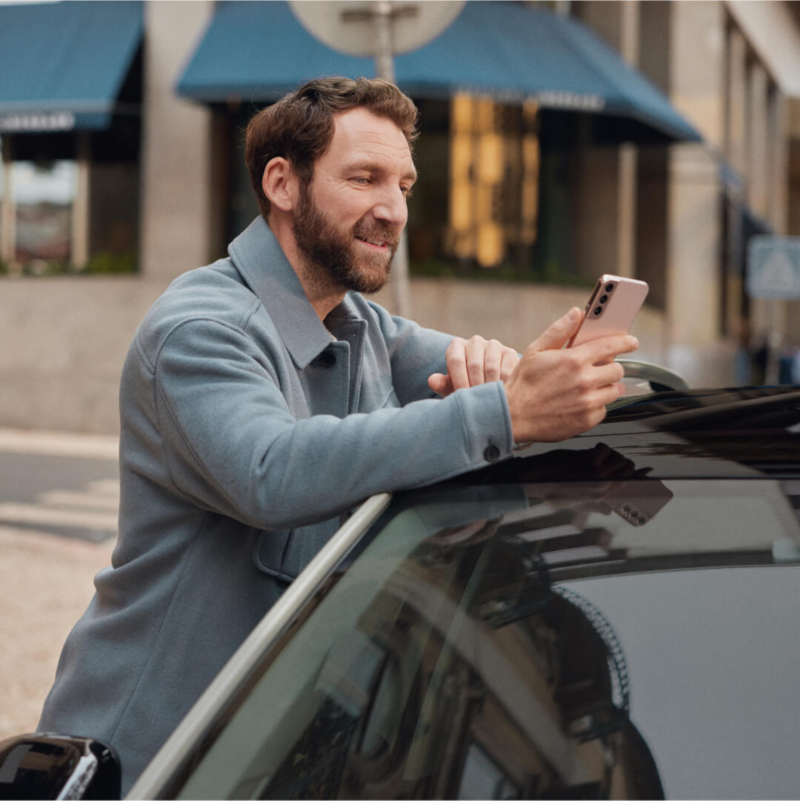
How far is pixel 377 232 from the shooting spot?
1.89m

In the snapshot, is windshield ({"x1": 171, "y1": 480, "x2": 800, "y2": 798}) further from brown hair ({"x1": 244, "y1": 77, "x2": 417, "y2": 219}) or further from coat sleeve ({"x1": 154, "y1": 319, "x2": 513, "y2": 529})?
brown hair ({"x1": 244, "y1": 77, "x2": 417, "y2": 219})

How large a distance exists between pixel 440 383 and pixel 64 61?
1324 cm

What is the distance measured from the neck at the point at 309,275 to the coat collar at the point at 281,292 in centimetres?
3

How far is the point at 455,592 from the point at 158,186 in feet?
43.7

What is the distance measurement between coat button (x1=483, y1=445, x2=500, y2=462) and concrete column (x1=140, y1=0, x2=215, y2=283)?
42.1 ft

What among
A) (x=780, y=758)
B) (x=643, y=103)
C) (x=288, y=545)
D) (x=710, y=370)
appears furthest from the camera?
(x=710, y=370)

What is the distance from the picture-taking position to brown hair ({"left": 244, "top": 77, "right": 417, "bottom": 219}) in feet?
6.05

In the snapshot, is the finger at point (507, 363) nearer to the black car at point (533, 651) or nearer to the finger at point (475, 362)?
the finger at point (475, 362)

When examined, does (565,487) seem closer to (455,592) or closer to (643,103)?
(455,592)

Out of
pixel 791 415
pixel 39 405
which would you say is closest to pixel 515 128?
pixel 39 405

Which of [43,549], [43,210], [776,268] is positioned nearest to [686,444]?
[43,549]

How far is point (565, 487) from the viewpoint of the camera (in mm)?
1535

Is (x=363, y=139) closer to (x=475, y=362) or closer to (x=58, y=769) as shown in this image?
(x=475, y=362)

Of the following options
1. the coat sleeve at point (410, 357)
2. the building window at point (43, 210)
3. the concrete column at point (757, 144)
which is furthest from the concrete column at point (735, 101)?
the coat sleeve at point (410, 357)
